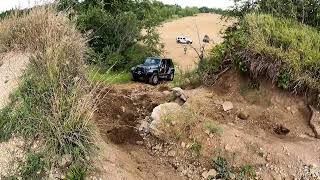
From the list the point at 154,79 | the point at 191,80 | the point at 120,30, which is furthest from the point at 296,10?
the point at 120,30

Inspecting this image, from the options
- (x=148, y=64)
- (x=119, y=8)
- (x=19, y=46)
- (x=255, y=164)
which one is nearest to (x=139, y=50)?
(x=119, y=8)

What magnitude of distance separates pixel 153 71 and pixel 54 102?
15.0 m

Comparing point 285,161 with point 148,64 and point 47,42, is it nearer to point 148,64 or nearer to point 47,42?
point 47,42

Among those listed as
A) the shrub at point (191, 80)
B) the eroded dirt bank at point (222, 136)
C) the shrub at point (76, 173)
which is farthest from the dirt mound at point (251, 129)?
the shrub at point (76, 173)

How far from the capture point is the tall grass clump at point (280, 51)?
8.45 meters

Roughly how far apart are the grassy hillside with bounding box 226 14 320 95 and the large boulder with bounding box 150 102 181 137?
5.39 feet

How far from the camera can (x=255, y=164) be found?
297 inches

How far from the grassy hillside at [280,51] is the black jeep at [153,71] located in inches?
473

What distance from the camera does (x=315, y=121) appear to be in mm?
8344

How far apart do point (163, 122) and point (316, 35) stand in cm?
336

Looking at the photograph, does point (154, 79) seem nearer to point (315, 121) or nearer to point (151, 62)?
point (151, 62)

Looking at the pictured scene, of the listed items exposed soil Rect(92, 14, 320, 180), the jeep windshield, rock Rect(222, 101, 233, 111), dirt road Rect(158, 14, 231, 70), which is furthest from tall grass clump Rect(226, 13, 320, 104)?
dirt road Rect(158, 14, 231, 70)

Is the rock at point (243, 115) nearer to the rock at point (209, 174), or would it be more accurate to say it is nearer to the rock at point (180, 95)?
the rock at point (180, 95)

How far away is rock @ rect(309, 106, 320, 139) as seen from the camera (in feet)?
26.9
